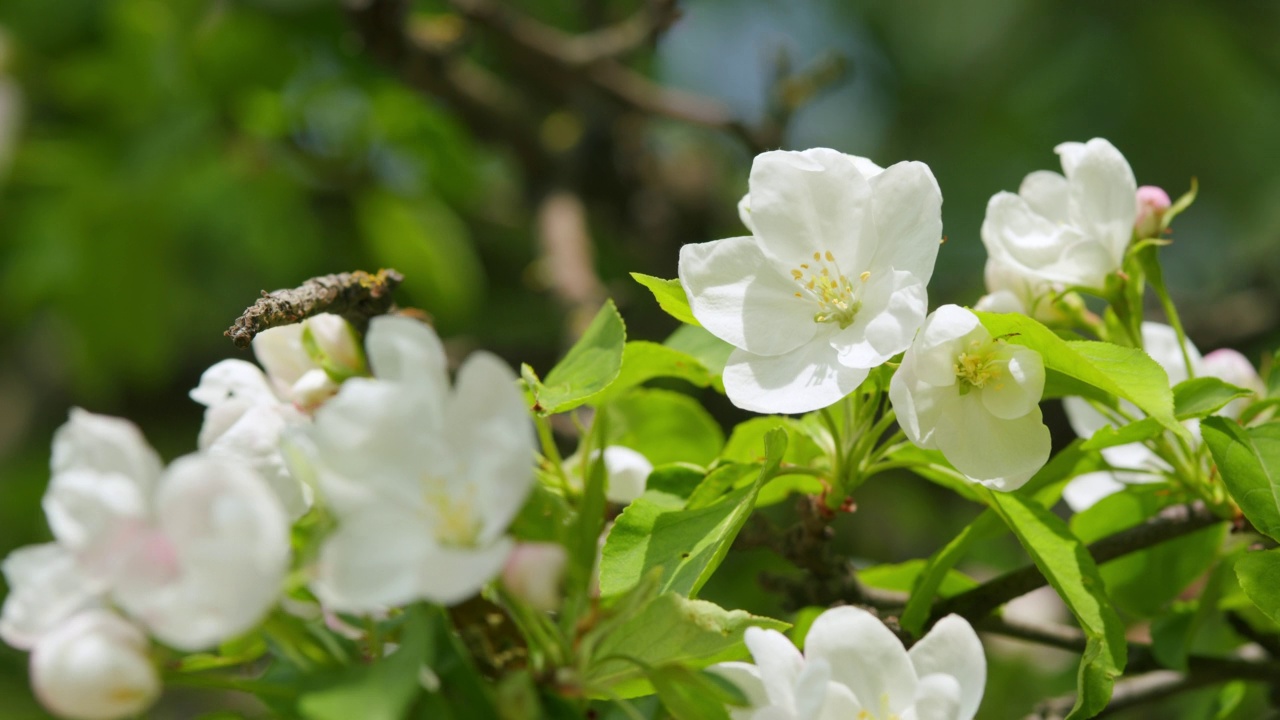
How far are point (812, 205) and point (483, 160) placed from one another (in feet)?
7.86

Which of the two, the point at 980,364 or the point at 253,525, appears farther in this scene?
the point at 980,364

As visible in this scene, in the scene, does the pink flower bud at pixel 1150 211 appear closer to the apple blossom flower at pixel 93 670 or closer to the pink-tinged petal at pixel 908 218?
the pink-tinged petal at pixel 908 218

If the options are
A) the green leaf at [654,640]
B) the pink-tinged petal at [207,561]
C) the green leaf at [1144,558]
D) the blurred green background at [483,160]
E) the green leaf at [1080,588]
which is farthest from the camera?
the blurred green background at [483,160]

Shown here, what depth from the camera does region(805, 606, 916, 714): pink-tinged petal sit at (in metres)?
0.89

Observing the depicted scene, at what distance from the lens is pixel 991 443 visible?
0.99 metres

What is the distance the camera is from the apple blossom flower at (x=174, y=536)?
68cm

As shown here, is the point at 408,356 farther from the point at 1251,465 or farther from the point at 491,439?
the point at 1251,465

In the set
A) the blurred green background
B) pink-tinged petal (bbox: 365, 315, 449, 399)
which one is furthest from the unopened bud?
the blurred green background

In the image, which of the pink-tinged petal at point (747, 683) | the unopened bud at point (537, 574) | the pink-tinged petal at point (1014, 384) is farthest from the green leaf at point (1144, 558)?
the unopened bud at point (537, 574)

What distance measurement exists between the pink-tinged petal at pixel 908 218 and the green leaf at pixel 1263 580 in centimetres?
36

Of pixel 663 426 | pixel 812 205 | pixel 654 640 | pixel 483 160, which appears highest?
pixel 812 205

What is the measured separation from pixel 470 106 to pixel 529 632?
225cm

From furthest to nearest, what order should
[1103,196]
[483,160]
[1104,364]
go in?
[483,160], [1103,196], [1104,364]

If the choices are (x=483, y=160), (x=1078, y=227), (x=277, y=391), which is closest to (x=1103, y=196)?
(x=1078, y=227)
